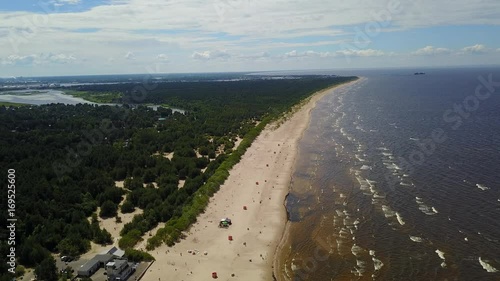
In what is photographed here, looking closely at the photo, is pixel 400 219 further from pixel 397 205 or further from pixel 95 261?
pixel 95 261

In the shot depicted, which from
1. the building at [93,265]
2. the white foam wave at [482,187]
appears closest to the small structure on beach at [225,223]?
the building at [93,265]

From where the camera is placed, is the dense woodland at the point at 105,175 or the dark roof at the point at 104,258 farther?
the dense woodland at the point at 105,175

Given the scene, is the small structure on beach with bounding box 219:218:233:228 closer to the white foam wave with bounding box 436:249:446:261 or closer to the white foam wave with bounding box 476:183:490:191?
the white foam wave with bounding box 436:249:446:261

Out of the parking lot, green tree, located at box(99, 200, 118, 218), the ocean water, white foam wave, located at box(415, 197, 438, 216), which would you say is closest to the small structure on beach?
the ocean water

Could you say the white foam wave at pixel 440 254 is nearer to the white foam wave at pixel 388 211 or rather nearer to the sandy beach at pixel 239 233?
the white foam wave at pixel 388 211

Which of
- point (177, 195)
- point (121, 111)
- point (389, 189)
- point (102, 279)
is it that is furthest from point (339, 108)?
point (102, 279)

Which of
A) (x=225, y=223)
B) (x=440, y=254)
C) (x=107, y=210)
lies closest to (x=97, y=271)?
(x=225, y=223)

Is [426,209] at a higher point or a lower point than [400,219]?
higher
